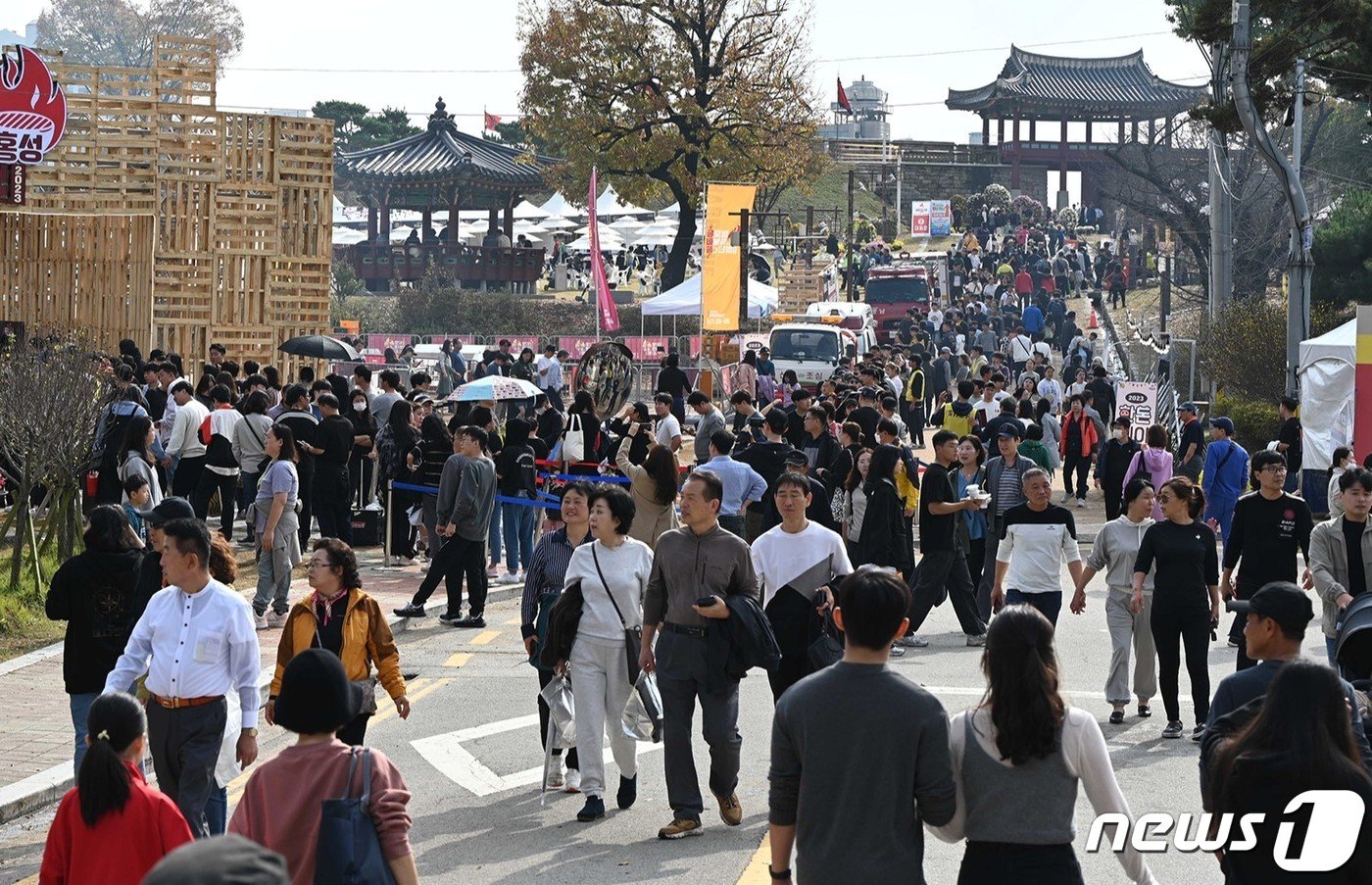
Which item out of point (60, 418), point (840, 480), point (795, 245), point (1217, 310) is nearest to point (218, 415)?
point (60, 418)

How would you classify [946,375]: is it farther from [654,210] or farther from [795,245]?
[654,210]

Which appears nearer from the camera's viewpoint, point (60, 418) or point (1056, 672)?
point (1056, 672)

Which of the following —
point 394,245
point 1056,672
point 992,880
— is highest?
point 394,245

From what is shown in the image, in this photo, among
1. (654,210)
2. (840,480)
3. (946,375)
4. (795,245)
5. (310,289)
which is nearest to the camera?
(840,480)

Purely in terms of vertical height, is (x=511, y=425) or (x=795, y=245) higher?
(x=795, y=245)

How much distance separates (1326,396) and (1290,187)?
2.88 metres

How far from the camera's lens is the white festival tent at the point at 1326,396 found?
22578 mm

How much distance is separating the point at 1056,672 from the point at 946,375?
1147 inches

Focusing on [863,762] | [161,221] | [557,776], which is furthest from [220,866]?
[161,221]

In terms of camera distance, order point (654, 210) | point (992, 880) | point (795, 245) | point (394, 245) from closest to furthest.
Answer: point (992, 880) < point (394, 245) < point (795, 245) < point (654, 210)

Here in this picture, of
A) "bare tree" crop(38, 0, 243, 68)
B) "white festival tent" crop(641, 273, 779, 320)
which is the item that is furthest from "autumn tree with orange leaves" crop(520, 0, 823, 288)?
"bare tree" crop(38, 0, 243, 68)

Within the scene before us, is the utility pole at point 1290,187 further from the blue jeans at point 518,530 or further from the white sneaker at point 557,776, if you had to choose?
the white sneaker at point 557,776

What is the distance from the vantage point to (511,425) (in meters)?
16.2

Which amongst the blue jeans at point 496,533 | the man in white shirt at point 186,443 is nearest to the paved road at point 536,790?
the blue jeans at point 496,533
